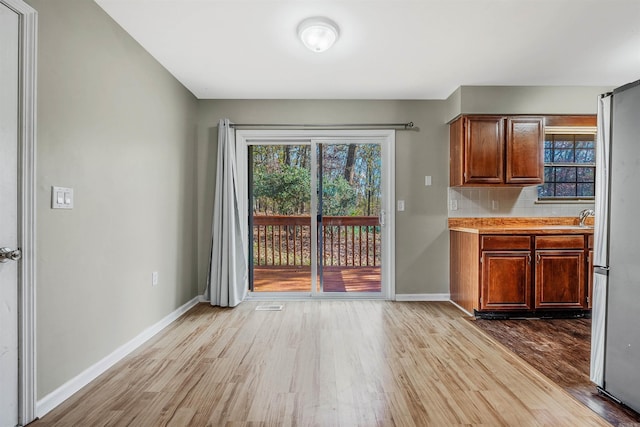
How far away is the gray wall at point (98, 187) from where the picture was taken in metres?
1.80

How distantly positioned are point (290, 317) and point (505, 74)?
3.17 meters

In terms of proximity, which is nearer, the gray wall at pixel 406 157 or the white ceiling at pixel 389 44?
the white ceiling at pixel 389 44

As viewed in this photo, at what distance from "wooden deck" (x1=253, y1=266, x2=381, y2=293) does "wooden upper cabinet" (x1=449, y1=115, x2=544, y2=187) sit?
160 centimetres

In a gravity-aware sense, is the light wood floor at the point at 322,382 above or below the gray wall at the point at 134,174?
below

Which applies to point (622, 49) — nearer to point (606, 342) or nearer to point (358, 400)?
point (606, 342)

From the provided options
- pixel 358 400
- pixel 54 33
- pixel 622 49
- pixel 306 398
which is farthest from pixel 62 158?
pixel 622 49

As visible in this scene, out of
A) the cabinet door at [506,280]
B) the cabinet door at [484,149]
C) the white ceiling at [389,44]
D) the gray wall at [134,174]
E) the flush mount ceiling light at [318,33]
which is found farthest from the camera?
the cabinet door at [484,149]

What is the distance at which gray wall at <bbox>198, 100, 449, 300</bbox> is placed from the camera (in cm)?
396

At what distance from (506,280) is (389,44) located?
2.42 metres

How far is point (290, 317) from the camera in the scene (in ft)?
11.0

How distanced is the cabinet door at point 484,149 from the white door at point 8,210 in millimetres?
3583

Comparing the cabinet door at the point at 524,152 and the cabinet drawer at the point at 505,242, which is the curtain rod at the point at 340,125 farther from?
the cabinet drawer at the point at 505,242

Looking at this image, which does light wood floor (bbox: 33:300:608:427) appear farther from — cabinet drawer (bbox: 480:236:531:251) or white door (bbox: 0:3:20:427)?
cabinet drawer (bbox: 480:236:531:251)

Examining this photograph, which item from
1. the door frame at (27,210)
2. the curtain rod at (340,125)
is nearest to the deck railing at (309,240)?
the curtain rod at (340,125)
